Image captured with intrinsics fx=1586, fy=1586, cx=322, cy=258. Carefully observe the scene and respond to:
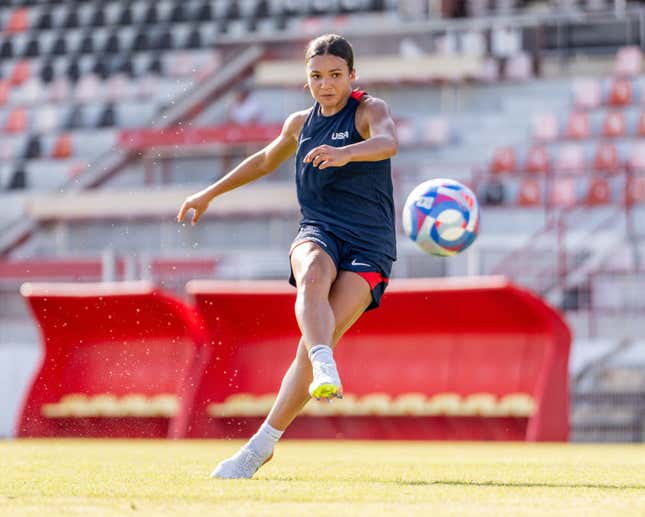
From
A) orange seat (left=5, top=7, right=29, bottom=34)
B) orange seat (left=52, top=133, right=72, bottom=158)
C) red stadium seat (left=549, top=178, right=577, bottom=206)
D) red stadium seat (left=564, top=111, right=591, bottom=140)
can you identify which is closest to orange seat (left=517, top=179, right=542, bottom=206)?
red stadium seat (left=549, top=178, right=577, bottom=206)

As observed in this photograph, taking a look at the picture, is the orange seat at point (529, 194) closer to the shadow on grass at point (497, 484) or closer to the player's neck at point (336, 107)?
the player's neck at point (336, 107)

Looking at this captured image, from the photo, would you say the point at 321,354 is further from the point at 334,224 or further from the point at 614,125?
the point at 614,125

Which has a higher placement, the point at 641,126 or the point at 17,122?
the point at 641,126

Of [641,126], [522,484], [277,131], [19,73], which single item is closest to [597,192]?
[641,126]

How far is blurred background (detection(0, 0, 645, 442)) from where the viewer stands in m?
16.8

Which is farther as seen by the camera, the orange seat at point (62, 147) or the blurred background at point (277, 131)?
the orange seat at point (62, 147)

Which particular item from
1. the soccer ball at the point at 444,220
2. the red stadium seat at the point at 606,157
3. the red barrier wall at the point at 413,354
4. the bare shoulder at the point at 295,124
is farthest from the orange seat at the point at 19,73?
the bare shoulder at the point at 295,124

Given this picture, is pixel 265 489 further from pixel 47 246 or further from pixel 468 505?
pixel 47 246

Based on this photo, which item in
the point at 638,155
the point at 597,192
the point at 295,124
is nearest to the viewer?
the point at 295,124

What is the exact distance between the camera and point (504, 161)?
2069cm

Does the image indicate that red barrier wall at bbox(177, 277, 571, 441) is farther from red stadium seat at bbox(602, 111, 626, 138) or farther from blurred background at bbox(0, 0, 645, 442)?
red stadium seat at bbox(602, 111, 626, 138)

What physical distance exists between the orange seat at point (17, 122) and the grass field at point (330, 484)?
57.1ft

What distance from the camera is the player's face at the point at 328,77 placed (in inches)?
246

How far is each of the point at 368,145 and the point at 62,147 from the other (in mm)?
19766
